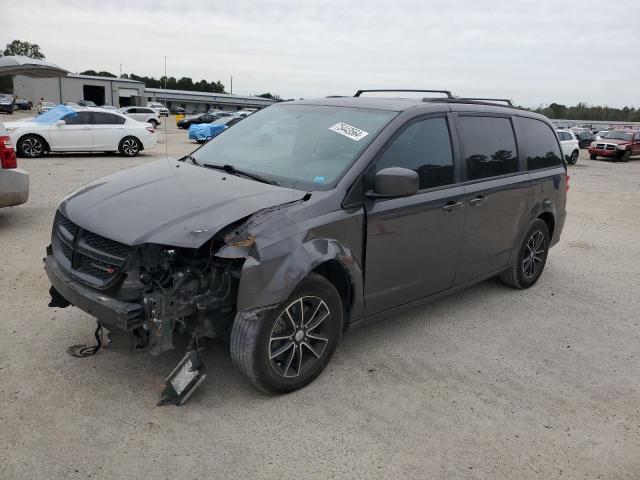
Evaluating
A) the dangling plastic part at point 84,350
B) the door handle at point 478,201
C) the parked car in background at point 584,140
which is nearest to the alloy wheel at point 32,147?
the dangling plastic part at point 84,350

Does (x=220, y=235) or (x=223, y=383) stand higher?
(x=220, y=235)

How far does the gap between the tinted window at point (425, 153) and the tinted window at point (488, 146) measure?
0.85 ft

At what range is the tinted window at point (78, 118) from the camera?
49.7 ft

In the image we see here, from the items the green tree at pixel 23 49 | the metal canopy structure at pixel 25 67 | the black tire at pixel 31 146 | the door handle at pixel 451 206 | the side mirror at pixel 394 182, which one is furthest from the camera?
the green tree at pixel 23 49

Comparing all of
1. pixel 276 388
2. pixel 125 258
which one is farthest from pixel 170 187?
pixel 276 388

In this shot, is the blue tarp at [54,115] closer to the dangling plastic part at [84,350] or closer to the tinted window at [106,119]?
the tinted window at [106,119]

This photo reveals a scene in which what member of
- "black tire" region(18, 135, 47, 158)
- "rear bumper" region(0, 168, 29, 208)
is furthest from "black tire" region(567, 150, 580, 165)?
"rear bumper" region(0, 168, 29, 208)

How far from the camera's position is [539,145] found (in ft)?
18.0

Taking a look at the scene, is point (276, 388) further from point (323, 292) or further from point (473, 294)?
point (473, 294)

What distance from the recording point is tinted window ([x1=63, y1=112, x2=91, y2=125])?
15.1 metres

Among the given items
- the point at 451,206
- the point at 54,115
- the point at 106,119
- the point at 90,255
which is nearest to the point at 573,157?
the point at 106,119

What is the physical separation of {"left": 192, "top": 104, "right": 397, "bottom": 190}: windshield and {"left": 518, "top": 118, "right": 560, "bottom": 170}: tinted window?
198 centimetres

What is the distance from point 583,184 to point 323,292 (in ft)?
52.8

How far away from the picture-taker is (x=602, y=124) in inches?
2613
